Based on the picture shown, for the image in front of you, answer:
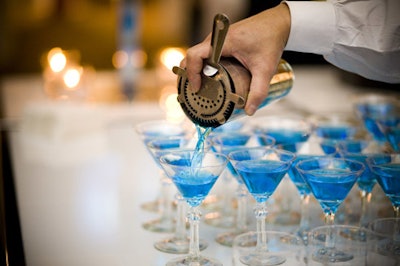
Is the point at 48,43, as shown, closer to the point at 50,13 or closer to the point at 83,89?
the point at 50,13

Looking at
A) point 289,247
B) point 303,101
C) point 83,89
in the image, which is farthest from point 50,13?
point 289,247

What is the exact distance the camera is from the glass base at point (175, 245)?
199 cm

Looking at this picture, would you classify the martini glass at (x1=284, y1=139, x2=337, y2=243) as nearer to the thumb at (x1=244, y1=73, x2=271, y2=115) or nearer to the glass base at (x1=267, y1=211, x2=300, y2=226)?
the glass base at (x1=267, y1=211, x2=300, y2=226)

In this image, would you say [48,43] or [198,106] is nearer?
[198,106]

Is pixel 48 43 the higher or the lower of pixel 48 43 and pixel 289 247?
the higher

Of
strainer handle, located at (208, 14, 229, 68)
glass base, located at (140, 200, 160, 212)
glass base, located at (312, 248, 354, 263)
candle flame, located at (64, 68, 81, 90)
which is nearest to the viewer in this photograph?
strainer handle, located at (208, 14, 229, 68)

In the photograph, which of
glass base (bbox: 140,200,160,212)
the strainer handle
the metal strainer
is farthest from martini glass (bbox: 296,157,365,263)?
glass base (bbox: 140,200,160,212)

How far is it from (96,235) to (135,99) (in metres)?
1.96

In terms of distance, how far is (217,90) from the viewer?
1.77 metres

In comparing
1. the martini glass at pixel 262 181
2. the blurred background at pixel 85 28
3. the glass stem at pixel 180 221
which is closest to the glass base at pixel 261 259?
the martini glass at pixel 262 181

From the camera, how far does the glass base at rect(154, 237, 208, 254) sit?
199 centimetres

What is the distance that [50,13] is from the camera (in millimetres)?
8141

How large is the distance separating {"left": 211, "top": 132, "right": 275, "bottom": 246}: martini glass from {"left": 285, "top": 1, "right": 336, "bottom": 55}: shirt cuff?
357mm

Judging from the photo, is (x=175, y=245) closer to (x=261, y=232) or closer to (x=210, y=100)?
(x=261, y=232)
